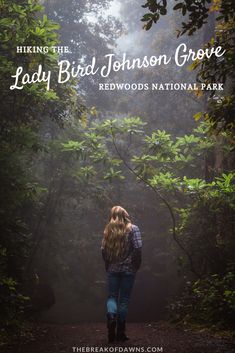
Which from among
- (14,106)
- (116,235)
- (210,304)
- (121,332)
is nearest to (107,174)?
(14,106)

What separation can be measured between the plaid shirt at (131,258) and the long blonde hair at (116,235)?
76 mm

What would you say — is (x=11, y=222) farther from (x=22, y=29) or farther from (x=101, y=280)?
(x=101, y=280)

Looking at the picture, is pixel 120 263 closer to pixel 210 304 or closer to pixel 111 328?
pixel 111 328

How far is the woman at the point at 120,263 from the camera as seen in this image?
19.0 ft

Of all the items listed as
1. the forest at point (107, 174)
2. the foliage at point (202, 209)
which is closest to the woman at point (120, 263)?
the forest at point (107, 174)

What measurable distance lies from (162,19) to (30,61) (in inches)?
718

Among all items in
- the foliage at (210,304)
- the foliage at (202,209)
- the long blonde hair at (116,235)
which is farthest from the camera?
the foliage at (202,209)

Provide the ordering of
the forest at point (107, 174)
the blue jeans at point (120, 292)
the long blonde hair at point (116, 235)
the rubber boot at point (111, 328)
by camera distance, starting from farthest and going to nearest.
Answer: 1. the forest at point (107, 174)
2. the long blonde hair at point (116, 235)
3. the blue jeans at point (120, 292)
4. the rubber boot at point (111, 328)

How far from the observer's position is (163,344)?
17.9ft

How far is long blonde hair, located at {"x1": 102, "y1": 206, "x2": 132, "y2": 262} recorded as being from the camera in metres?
5.97

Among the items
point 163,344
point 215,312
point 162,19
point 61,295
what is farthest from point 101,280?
point 162,19

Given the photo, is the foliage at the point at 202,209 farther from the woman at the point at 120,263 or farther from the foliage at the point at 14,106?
the foliage at the point at 14,106

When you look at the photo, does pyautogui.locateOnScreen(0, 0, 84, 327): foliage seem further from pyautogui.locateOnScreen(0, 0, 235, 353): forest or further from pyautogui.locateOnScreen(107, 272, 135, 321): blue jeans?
pyautogui.locateOnScreen(107, 272, 135, 321): blue jeans

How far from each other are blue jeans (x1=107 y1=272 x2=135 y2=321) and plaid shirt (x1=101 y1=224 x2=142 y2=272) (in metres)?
0.08
